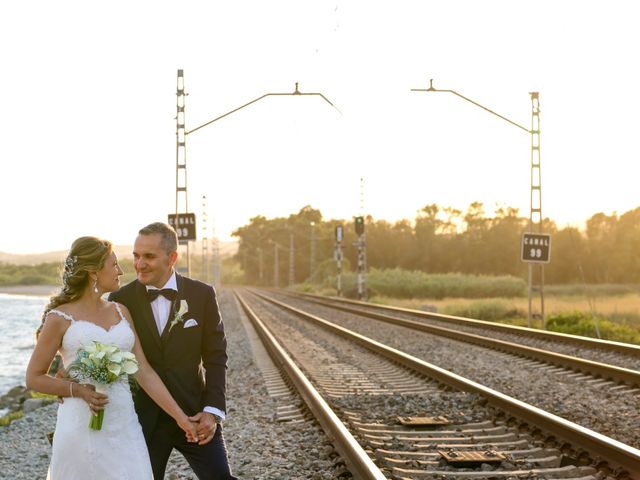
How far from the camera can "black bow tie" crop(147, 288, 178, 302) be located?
391 cm

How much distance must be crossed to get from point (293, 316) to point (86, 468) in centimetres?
2720

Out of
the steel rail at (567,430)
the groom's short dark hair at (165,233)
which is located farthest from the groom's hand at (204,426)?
the steel rail at (567,430)

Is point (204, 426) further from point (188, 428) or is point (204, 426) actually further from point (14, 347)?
point (14, 347)

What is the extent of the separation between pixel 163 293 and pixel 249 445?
416cm

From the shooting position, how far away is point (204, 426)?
387 centimetres

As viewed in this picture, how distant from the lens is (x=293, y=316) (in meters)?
30.6

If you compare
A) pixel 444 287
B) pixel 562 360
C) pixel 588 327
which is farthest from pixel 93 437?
pixel 444 287

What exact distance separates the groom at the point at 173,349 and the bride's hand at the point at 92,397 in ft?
1.45

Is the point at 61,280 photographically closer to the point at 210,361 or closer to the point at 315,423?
the point at 210,361

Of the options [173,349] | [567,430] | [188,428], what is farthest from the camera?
[567,430]

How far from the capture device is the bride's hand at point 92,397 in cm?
343

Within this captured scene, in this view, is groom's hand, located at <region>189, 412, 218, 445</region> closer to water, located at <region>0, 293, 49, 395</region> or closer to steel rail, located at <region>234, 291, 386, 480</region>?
steel rail, located at <region>234, 291, 386, 480</region>

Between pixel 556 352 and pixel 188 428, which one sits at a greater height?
pixel 188 428

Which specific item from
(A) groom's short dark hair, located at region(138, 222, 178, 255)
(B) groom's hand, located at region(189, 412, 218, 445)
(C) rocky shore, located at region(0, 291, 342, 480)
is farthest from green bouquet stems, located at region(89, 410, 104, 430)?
(C) rocky shore, located at region(0, 291, 342, 480)
